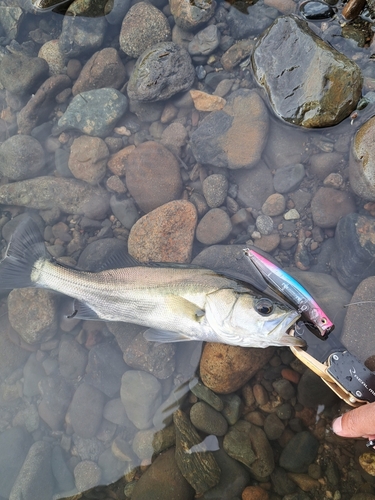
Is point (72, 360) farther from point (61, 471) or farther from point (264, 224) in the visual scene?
point (264, 224)

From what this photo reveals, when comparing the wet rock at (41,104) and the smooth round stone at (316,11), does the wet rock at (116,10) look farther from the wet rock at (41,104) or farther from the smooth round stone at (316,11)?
the smooth round stone at (316,11)

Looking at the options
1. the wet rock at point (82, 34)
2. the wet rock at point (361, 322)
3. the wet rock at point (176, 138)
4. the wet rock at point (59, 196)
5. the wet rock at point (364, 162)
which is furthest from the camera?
the wet rock at point (82, 34)

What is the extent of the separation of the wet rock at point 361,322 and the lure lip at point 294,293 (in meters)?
0.25

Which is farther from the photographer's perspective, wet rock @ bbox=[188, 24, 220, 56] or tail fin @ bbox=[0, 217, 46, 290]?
wet rock @ bbox=[188, 24, 220, 56]

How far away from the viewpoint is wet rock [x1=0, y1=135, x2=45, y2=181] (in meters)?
5.43

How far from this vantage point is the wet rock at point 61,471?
4.76m

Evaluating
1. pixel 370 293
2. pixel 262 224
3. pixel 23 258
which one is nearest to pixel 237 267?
pixel 262 224

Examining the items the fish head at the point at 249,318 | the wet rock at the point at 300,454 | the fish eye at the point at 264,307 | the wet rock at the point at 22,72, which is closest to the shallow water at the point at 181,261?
the wet rock at the point at 300,454

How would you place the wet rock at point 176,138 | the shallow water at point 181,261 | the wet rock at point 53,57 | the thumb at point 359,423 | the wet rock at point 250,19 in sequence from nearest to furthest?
the thumb at point 359,423, the shallow water at point 181,261, the wet rock at point 250,19, the wet rock at point 176,138, the wet rock at point 53,57

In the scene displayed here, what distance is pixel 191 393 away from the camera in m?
4.48

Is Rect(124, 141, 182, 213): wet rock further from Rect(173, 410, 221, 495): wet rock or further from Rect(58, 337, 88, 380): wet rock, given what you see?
Rect(173, 410, 221, 495): wet rock

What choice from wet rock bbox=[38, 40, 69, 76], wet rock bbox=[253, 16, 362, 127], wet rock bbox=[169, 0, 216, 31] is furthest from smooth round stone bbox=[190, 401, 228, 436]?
wet rock bbox=[38, 40, 69, 76]

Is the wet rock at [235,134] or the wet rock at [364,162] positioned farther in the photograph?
the wet rock at [235,134]

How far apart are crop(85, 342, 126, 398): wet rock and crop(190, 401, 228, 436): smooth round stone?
1.29 m
